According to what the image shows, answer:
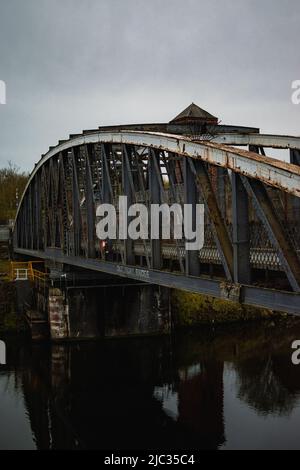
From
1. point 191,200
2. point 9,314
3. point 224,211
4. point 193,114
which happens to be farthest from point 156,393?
point 9,314

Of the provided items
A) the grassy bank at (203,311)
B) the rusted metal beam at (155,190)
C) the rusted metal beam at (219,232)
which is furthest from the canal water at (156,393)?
the rusted metal beam at (219,232)

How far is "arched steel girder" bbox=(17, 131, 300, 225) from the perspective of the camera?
9281 millimetres

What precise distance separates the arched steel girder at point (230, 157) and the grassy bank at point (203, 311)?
16.6 metres

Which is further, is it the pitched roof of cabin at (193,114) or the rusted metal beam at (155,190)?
the pitched roof of cabin at (193,114)

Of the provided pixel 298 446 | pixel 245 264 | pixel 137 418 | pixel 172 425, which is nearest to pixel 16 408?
pixel 137 418

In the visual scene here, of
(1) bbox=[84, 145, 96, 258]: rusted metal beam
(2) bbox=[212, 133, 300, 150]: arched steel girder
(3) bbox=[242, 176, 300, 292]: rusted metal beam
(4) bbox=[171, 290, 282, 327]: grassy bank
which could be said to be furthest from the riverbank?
(3) bbox=[242, 176, 300, 292]: rusted metal beam

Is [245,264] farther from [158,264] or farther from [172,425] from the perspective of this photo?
[172,425]

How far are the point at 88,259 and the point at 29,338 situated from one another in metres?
10.1

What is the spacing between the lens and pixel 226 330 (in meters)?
32.6
